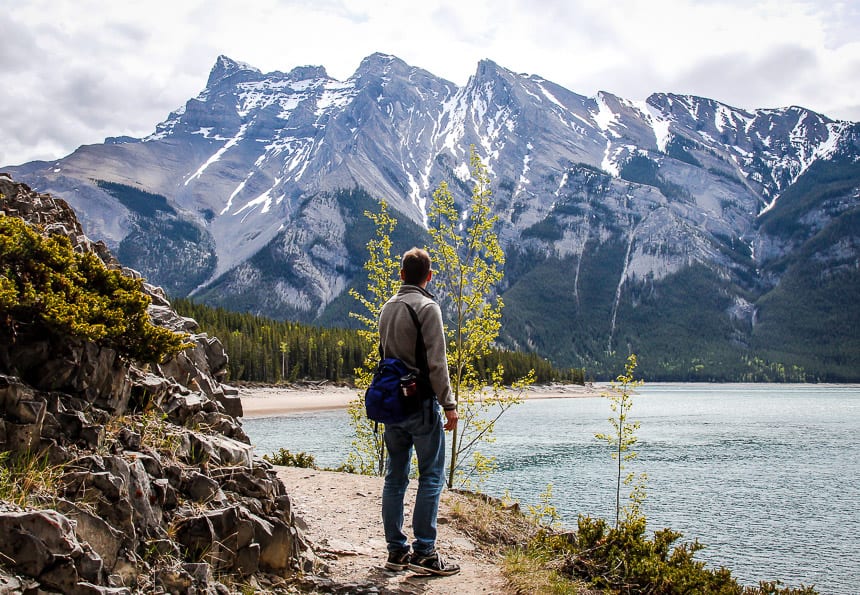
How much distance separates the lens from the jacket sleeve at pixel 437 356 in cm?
748

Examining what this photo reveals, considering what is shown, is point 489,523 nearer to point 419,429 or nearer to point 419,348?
point 419,429

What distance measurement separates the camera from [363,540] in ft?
33.4

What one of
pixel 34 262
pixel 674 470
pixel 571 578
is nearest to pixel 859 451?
pixel 674 470

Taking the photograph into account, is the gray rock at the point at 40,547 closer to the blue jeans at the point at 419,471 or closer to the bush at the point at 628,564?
the blue jeans at the point at 419,471

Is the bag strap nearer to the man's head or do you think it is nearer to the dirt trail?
the man's head

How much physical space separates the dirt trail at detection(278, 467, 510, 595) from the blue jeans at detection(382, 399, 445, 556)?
1.56ft

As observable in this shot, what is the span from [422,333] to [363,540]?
14.3 feet

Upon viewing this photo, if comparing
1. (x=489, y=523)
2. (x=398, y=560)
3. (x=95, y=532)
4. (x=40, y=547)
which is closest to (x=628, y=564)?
(x=398, y=560)

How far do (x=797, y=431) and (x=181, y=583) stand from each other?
65.8 metres

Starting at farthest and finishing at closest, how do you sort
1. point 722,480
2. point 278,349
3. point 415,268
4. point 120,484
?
1. point 278,349
2. point 722,480
3. point 415,268
4. point 120,484

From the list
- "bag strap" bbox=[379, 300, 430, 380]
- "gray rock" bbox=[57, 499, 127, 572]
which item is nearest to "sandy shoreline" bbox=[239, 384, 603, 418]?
"bag strap" bbox=[379, 300, 430, 380]

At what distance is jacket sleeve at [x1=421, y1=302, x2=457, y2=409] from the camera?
294 inches

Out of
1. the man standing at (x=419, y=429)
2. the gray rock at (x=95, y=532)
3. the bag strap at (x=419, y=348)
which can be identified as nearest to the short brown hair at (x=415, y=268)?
the man standing at (x=419, y=429)

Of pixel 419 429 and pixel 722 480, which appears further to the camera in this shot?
pixel 722 480
